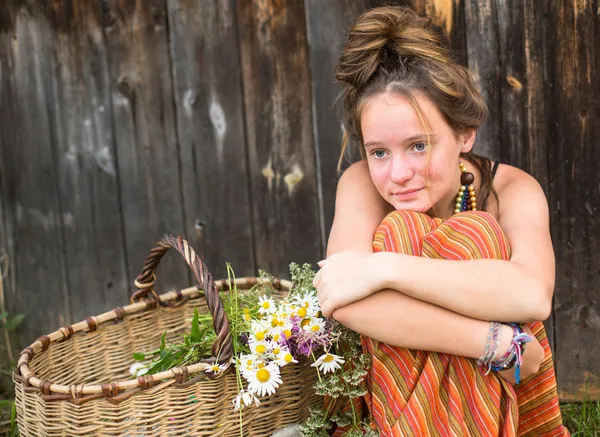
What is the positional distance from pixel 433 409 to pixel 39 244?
1.69 m

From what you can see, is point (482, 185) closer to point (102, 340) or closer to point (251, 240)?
point (251, 240)

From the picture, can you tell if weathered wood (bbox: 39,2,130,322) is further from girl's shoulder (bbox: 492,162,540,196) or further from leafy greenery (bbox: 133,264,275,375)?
girl's shoulder (bbox: 492,162,540,196)

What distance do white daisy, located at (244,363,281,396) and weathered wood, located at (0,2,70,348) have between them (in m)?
1.30

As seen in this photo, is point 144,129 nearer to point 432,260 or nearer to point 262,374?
point 262,374

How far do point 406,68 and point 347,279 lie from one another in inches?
22.1

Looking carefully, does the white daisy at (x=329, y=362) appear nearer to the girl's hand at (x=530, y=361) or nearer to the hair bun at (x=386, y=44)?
the girl's hand at (x=530, y=361)

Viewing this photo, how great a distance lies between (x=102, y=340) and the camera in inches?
81.9

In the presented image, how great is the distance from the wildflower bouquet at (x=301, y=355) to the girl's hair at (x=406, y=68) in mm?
543

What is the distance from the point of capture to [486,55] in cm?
224

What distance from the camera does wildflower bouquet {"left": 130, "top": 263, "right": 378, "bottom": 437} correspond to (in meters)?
1.59

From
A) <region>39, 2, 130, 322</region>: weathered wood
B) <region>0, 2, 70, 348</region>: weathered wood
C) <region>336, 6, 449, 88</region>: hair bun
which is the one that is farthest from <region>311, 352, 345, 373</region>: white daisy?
<region>0, 2, 70, 348</region>: weathered wood

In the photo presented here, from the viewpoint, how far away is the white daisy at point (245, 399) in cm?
158

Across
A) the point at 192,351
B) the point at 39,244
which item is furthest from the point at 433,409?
the point at 39,244

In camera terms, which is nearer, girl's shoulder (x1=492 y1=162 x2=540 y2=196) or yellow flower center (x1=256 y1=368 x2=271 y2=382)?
yellow flower center (x1=256 y1=368 x2=271 y2=382)
